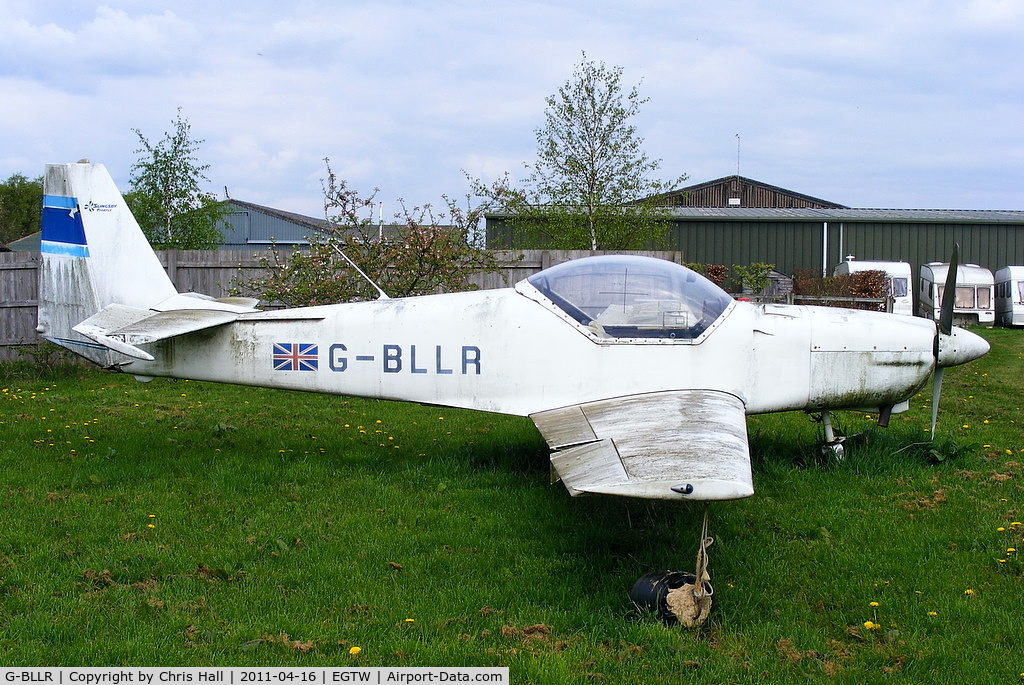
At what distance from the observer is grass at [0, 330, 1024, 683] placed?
388 cm

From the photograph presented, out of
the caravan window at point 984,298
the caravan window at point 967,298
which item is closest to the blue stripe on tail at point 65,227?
the caravan window at point 967,298

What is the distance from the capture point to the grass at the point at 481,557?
388 cm

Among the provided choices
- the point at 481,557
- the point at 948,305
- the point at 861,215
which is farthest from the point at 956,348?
the point at 861,215

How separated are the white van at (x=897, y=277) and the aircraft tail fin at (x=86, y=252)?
1976 cm

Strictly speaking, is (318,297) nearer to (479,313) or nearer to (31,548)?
(479,313)

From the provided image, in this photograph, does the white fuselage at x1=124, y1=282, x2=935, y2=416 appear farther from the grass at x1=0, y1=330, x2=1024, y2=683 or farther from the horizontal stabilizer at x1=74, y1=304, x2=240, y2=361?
the grass at x1=0, y1=330, x2=1024, y2=683

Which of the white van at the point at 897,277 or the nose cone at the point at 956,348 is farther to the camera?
the white van at the point at 897,277

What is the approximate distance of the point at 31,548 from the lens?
505 cm

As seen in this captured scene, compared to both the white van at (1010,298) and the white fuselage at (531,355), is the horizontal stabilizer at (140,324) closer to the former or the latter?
the white fuselage at (531,355)

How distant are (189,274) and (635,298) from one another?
9.15 metres

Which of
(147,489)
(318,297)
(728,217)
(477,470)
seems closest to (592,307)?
(477,470)

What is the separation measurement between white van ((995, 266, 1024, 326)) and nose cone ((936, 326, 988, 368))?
20.8m

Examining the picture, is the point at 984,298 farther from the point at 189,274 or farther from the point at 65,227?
the point at 65,227

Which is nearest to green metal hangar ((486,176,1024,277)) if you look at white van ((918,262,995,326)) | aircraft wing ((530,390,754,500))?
white van ((918,262,995,326))
